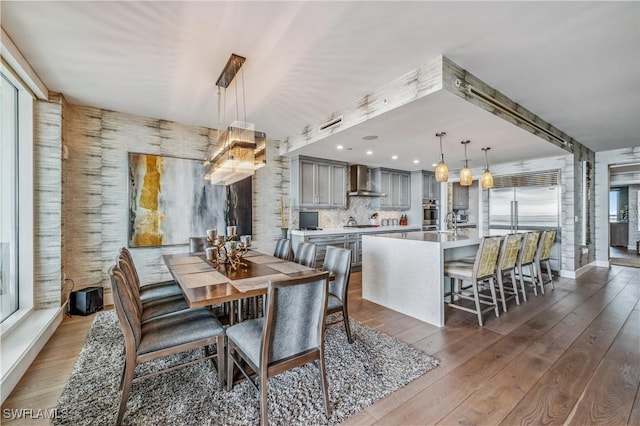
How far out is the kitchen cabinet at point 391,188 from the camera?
22.1 ft

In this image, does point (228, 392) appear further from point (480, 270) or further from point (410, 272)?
point (480, 270)

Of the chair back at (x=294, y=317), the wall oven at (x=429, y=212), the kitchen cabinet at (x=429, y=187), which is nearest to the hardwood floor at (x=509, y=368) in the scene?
the chair back at (x=294, y=317)

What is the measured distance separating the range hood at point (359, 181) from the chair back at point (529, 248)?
3.12 meters

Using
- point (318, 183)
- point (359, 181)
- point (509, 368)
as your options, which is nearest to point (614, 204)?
point (359, 181)

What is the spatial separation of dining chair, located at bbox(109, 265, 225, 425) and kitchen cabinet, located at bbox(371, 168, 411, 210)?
17.3 ft

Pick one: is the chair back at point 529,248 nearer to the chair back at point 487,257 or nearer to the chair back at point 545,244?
the chair back at point 545,244

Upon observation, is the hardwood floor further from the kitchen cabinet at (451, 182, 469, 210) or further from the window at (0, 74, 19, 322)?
the kitchen cabinet at (451, 182, 469, 210)

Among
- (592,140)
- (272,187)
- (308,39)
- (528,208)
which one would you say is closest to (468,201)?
(528,208)

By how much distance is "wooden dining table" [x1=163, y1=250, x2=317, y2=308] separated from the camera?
1760 millimetres

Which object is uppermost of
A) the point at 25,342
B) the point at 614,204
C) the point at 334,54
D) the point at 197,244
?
the point at 334,54

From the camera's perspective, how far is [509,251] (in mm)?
3586

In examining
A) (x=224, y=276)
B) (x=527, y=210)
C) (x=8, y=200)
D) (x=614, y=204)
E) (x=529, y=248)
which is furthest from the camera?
(x=614, y=204)

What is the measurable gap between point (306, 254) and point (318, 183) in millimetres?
2684

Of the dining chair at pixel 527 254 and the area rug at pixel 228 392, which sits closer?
the area rug at pixel 228 392
